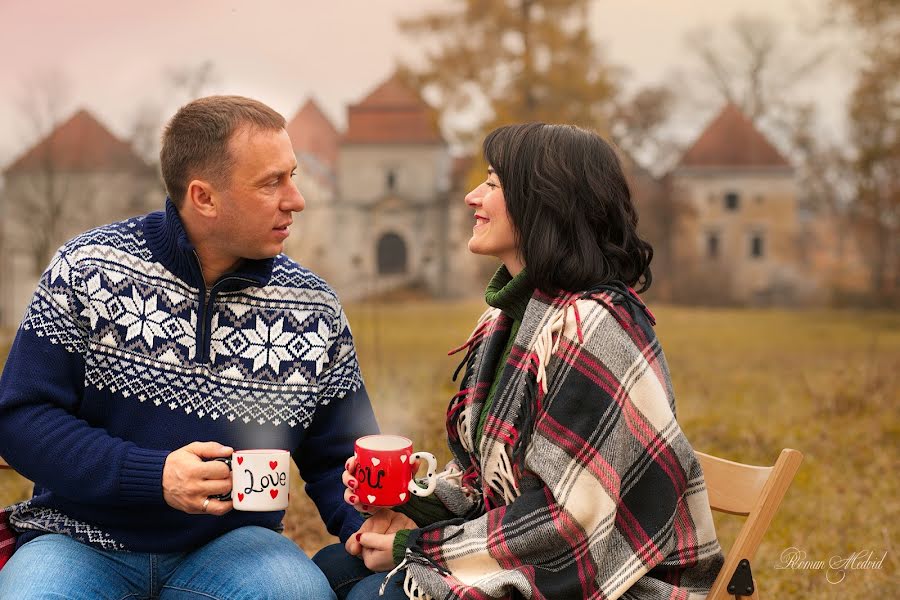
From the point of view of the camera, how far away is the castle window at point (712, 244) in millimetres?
28828

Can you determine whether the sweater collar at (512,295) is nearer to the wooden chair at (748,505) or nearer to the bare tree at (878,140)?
the wooden chair at (748,505)

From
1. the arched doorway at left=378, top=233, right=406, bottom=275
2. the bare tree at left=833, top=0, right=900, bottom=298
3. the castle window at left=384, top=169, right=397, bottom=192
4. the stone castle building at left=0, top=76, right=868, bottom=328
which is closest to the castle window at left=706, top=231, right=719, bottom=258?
the stone castle building at left=0, top=76, right=868, bottom=328

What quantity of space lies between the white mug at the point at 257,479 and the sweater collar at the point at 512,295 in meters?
0.56

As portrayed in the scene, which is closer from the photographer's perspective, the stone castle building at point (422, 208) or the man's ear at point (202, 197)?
the man's ear at point (202, 197)

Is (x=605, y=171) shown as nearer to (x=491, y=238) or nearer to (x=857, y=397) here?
(x=491, y=238)

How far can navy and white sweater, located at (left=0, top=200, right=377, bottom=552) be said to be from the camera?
78.2 inches

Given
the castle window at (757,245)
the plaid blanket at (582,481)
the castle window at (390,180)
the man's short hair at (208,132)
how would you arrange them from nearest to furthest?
the plaid blanket at (582,481) < the man's short hair at (208,132) < the castle window at (757,245) < the castle window at (390,180)

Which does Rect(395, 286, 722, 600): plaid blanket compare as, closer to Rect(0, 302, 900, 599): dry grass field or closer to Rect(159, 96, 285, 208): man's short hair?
Rect(159, 96, 285, 208): man's short hair

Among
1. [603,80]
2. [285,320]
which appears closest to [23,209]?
[603,80]

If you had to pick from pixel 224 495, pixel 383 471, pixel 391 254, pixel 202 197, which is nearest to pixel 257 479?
pixel 224 495

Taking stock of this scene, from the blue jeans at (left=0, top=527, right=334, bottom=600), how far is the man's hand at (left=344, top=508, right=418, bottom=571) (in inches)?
4.2

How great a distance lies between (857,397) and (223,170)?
5.98 metres

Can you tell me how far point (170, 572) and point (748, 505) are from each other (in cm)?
127

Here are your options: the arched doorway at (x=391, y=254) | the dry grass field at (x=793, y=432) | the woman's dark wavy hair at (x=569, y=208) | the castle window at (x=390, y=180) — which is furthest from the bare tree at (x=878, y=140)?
the woman's dark wavy hair at (x=569, y=208)
